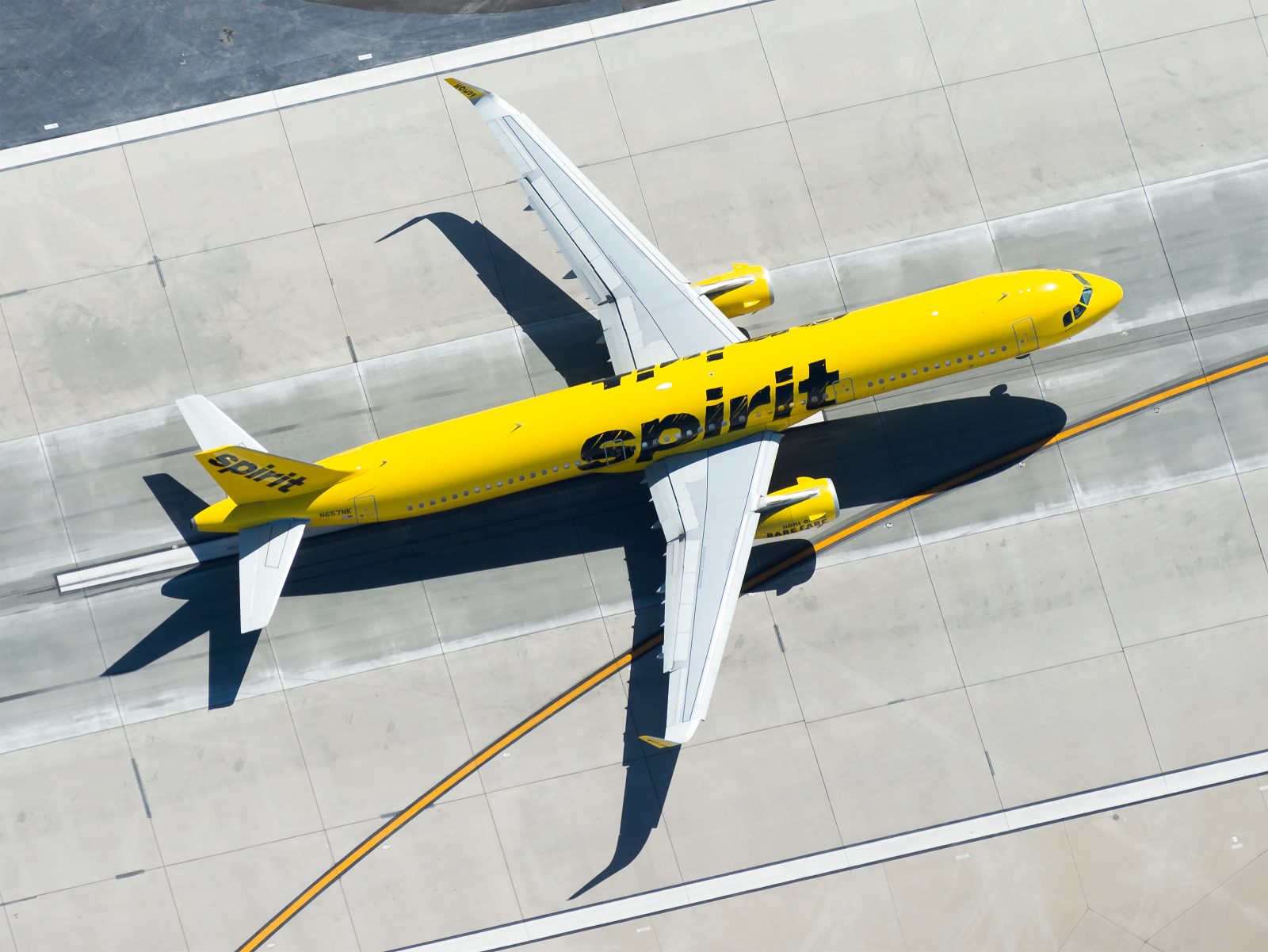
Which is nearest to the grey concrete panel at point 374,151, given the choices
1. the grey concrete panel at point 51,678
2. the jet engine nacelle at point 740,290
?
the jet engine nacelle at point 740,290

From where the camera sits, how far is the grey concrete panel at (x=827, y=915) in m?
28.4

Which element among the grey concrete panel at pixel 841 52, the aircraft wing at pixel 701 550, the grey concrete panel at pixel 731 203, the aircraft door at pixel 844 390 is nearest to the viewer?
the aircraft wing at pixel 701 550

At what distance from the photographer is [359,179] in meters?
29.8

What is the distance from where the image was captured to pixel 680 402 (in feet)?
85.5

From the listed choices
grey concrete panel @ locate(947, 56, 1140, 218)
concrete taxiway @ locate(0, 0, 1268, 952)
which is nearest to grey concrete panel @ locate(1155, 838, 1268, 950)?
concrete taxiway @ locate(0, 0, 1268, 952)

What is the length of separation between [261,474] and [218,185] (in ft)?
33.8

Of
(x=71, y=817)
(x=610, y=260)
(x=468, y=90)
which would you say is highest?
(x=468, y=90)

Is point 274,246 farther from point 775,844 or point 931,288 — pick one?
point 775,844

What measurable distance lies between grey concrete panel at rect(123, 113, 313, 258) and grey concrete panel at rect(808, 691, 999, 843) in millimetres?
22218

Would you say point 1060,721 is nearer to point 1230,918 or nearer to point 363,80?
point 1230,918

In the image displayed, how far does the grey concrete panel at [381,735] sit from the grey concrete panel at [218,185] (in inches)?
544

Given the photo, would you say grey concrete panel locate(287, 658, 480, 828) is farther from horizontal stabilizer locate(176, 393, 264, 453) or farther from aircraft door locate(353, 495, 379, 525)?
horizontal stabilizer locate(176, 393, 264, 453)

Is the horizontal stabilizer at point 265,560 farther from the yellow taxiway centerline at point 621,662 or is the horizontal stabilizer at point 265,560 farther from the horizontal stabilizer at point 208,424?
the yellow taxiway centerline at point 621,662

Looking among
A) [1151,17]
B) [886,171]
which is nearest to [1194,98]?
[1151,17]
